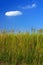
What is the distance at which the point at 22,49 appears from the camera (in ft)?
24.0

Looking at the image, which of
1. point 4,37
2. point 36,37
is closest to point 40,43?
A: point 36,37

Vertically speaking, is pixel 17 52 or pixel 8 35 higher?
pixel 8 35

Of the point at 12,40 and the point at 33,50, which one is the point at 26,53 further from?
the point at 12,40

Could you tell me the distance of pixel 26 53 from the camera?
23.8ft

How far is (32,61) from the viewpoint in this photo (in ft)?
23.3

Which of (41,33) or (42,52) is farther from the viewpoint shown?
(41,33)

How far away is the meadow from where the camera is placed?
714 centimetres

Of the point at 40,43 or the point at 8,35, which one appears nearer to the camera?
the point at 40,43

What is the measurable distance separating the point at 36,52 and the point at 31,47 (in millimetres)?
282

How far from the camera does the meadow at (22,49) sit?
23.4 ft

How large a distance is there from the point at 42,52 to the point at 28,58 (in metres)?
0.48

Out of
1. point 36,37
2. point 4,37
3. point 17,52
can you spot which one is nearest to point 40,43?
point 36,37

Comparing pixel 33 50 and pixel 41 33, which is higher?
pixel 41 33

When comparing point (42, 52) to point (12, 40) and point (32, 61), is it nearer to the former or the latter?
point (32, 61)
